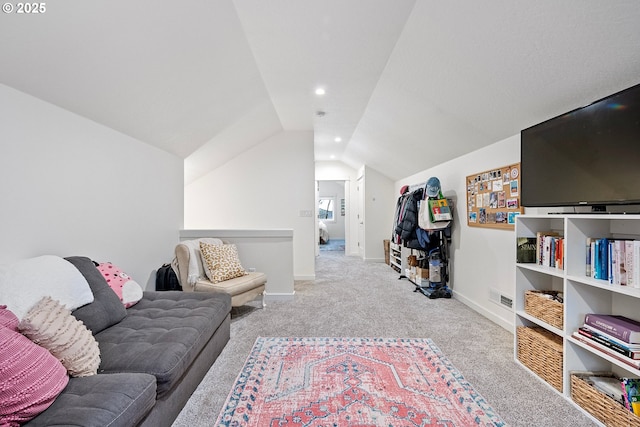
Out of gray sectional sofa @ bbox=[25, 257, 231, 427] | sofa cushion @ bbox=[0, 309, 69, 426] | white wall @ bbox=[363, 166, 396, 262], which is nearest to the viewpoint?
sofa cushion @ bbox=[0, 309, 69, 426]

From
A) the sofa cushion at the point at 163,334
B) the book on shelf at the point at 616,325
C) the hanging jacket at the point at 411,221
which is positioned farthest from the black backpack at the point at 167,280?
the book on shelf at the point at 616,325

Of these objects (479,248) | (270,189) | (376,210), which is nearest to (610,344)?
(479,248)

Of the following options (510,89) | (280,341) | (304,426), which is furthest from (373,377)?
(510,89)

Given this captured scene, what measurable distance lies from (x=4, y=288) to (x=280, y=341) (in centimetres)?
183

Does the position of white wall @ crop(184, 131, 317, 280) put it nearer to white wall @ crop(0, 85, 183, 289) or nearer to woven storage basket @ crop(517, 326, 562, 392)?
white wall @ crop(0, 85, 183, 289)

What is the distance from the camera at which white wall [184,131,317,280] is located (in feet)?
15.8

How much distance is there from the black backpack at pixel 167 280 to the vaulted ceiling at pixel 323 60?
1.36 m

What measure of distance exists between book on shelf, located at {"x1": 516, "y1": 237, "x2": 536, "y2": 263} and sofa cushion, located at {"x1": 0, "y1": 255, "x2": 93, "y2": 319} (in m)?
2.96

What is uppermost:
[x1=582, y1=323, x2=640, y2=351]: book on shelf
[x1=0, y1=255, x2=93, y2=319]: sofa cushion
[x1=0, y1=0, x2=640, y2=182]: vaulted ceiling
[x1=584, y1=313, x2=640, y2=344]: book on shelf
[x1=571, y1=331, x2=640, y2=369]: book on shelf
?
[x1=0, y1=0, x2=640, y2=182]: vaulted ceiling

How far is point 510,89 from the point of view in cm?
214

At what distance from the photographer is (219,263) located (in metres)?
3.18

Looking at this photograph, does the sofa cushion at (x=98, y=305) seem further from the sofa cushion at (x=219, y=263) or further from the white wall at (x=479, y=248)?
the white wall at (x=479, y=248)

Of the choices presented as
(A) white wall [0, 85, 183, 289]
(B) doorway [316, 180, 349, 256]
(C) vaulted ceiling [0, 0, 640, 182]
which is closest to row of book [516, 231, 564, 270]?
(C) vaulted ceiling [0, 0, 640, 182]

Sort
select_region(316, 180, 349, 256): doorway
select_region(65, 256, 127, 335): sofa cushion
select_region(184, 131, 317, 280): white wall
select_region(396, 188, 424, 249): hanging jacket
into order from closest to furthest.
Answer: select_region(65, 256, 127, 335): sofa cushion
select_region(396, 188, 424, 249): hanging jacket
select_region(184, 131, 317, 280): white wall
select_region(316, 180, 349, 256): doorway
